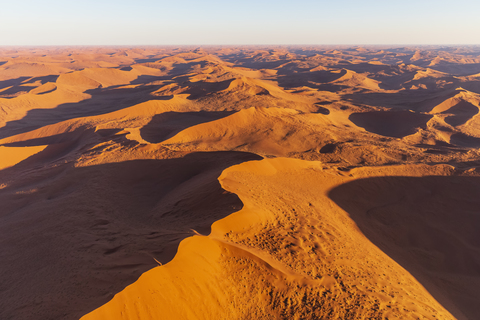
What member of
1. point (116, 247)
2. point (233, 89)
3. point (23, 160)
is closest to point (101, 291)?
point (116, 247)

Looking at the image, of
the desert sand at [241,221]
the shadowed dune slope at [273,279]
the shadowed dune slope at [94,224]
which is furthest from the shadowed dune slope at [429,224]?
the shadowed dune slope at [94,224]

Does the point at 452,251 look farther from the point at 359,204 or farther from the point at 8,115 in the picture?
the point at 8,115

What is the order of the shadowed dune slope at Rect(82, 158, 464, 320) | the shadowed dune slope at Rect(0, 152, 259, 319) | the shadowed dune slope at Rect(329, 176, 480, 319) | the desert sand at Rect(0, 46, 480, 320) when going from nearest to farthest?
1. the shadowed dune slope at Rect(82, 158, 464, 320)
2. the shadowed dune slope at Rect(0, 152, 259, 319)
3. the desert sand at Rect(0, 46, 480, 320)
4. the shadowed dune slope at Rect(329, 176, 480, 319)

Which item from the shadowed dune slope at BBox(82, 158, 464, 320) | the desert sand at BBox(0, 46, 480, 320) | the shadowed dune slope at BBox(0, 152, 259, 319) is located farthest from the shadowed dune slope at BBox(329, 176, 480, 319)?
the shadowed dune slope at BBox(0, 152, 259, 319)

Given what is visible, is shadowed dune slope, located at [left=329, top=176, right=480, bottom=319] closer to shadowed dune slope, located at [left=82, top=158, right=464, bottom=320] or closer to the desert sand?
the desert sand

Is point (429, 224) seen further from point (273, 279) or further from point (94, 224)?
point (94, 224)

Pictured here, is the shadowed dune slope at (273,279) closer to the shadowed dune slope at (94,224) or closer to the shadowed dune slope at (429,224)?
the shadowed dune slope at (94,224)

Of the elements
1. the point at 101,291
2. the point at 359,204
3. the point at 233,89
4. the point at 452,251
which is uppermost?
the point at 233,89

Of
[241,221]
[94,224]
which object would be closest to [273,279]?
[241,221]
